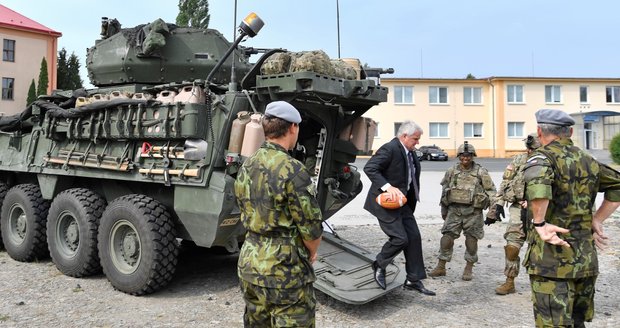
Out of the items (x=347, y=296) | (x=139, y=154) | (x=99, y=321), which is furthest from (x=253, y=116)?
(x=99, y=321)

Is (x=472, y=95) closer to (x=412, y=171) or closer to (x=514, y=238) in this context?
(x=514, y=238)

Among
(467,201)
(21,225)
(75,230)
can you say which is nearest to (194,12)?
(21,225)

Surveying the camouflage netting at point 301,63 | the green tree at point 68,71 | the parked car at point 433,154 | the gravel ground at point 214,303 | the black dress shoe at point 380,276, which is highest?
the green tree at point 68,71

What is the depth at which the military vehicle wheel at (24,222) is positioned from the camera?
705 centimetres

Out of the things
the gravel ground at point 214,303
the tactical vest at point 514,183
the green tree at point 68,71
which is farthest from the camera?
the green tree at point 68,71

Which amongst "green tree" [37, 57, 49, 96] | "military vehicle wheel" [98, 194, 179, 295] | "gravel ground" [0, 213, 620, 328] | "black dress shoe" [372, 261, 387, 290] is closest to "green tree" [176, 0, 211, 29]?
"green tree" [37, 57, 49, 96]

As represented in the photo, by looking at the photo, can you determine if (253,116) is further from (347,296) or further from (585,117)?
(585,117)

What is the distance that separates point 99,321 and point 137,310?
38 centimetres

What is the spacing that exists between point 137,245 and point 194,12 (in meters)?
29.3

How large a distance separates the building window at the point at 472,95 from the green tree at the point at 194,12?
18701 millimetres

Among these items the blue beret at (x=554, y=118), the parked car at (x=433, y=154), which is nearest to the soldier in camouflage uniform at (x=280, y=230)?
the blue beret at (x=554, y=118)

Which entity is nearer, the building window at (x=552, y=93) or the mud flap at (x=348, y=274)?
the mud flap at (x=348, y=274)

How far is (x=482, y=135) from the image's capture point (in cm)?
4109

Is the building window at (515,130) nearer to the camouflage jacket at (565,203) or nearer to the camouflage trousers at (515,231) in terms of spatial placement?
the camouflage trousers at (515,231)
